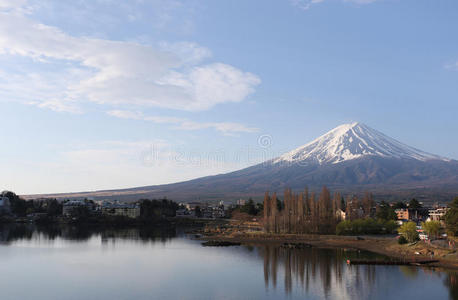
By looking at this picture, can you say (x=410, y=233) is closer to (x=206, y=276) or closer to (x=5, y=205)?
(x=206, y=276)

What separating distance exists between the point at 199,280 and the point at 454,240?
980 inches

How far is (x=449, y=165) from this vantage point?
18188 cm

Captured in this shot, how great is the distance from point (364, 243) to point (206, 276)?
74.3 feet

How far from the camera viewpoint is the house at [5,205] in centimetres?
9912

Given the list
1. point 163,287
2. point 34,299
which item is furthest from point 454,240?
point 34,299

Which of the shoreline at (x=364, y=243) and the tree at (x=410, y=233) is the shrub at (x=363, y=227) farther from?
the tree at (x=410, y=233)

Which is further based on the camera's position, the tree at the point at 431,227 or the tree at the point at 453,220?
the tree at the point at 431,227

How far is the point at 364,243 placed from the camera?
48156mm

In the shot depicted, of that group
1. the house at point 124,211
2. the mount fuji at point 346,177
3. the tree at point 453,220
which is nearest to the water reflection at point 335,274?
the tree at point 453,220

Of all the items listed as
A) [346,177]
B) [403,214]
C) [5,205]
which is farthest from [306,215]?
[346,177]

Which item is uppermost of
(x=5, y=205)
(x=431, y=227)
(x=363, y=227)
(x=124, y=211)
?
(x=5, y=205)

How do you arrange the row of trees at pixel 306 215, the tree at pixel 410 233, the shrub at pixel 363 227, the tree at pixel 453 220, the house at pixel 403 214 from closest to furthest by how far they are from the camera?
the tree at pixel 453 220 < the tree at pixel 410 233 < the shrub at pixel 363 227 < the row of trees at pixel 306 215 < the house at pixel 403 214

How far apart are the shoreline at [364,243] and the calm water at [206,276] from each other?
3.00 meters

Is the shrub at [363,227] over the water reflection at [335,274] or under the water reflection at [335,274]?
over
